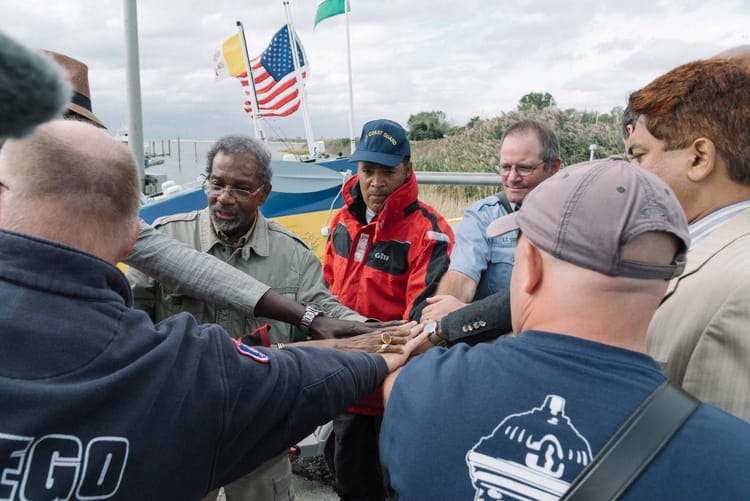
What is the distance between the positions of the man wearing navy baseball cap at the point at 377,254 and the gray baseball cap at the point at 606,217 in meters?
1.74

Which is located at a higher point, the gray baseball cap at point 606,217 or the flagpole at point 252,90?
the flagpole at point 252,90

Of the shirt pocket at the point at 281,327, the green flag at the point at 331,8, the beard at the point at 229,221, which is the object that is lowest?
the shirt pocket at the point at 281,327

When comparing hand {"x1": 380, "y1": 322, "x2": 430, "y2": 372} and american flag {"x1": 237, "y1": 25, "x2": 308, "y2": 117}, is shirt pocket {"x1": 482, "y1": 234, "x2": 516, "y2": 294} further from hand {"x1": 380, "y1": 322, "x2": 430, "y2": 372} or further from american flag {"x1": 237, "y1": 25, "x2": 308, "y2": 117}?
american flag {"x1": 237, "y1": 25, "x2": 308, "y2": 117}

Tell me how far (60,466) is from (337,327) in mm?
1479

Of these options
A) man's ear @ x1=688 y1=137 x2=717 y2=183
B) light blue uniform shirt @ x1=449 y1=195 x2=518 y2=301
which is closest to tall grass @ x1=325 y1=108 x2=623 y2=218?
light blue uniform shirt @ x1=449 y1=195 x2=518 y2=301

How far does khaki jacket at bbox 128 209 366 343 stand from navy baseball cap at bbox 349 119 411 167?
0.90 m

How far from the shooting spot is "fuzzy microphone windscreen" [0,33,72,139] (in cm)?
55

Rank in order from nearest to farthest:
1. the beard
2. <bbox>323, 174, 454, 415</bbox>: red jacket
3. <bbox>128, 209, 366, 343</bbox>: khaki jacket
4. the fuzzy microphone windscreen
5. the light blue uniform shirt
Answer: the fuzzy microphone windscreen → <bbox>128, 209, 366, 343</bbox>: khaki jacket → the beard → the light blue uniform shirt → <bbox>323, 174, 454, 415</bbox>: red jacket

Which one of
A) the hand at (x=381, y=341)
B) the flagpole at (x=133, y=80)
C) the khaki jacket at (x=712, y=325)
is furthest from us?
the flagpole at (x=133, y=80)

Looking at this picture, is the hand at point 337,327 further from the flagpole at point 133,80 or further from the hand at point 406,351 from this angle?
the flagpole at point 133,80

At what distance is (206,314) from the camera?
104 inches

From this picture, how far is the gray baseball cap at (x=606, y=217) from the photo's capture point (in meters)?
1.11

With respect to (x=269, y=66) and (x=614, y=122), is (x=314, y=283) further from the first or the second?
(x=614, y=122)

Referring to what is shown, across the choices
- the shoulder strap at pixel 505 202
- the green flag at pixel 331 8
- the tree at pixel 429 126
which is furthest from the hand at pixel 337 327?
the tree at pixel 429 126
